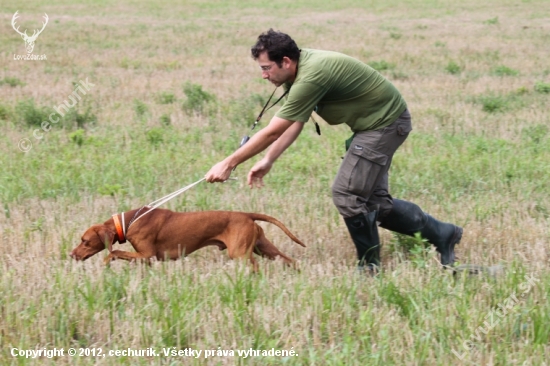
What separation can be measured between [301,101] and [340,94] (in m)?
0.41

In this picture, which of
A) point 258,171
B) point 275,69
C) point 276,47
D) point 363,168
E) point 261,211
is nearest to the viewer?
point 276,47

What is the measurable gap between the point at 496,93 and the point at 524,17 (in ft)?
62.6

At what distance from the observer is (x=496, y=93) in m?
13.3

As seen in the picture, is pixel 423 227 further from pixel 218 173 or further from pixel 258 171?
pixel 218 173

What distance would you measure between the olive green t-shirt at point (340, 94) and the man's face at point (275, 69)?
9cm

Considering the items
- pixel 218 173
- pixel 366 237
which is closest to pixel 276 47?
pixel 218 173

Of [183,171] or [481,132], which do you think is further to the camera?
[481,132]

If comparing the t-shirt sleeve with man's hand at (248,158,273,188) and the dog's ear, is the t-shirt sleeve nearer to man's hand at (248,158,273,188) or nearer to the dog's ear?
man's hand at (248,158,273,188)

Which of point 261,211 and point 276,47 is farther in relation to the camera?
point 261,211

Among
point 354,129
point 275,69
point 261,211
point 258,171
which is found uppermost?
point 275,69

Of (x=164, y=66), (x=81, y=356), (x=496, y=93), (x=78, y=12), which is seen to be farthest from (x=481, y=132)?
(x=78, y=12)

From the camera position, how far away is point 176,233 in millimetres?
5754

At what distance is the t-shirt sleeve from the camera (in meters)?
5.21

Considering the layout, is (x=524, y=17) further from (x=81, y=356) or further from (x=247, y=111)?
(x=81, y=356)
